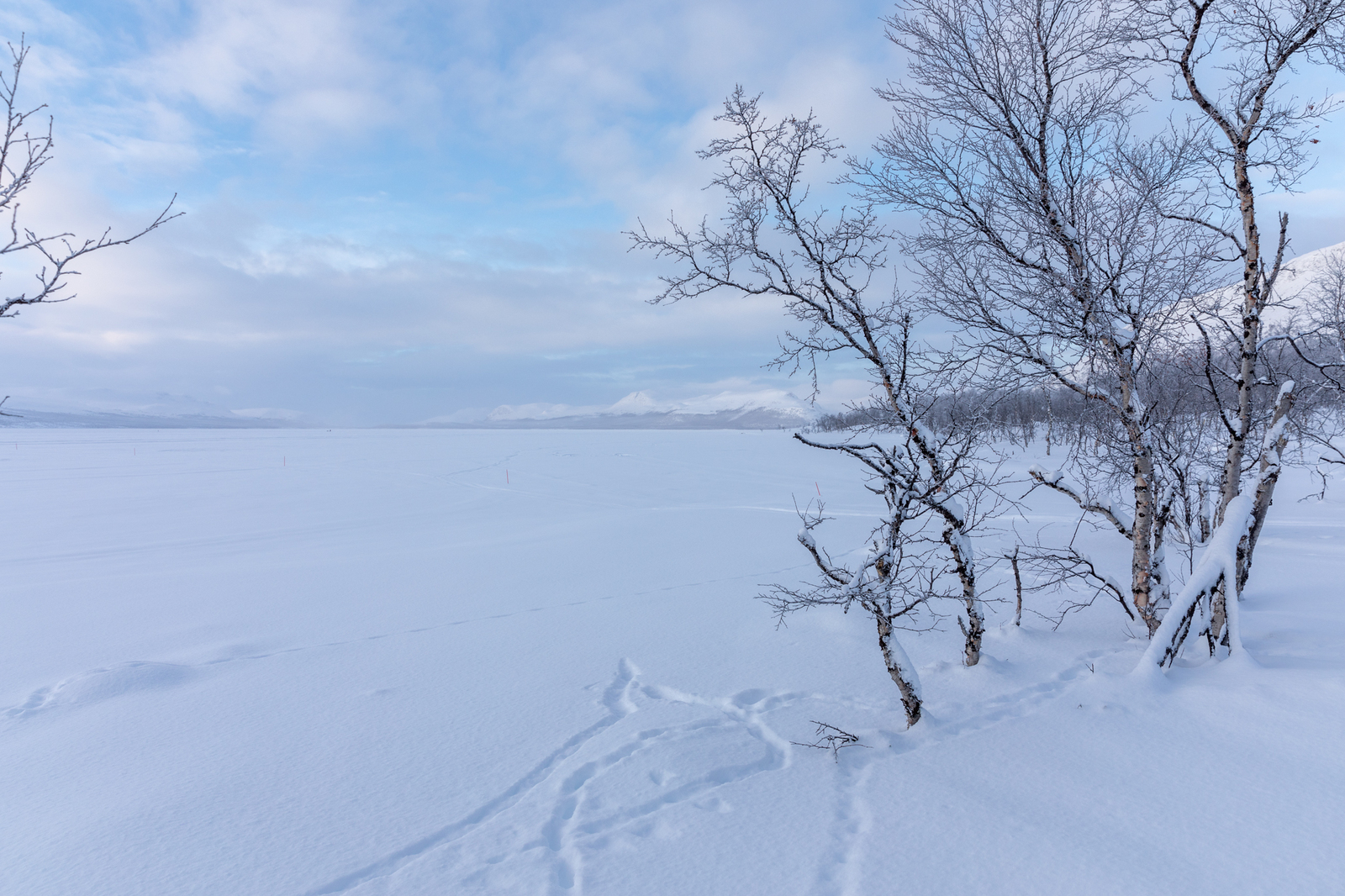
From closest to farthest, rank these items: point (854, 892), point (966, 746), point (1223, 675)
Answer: point (854, 892)
point (966, 746)
point (1223, 675)

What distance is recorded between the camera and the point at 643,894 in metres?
2.79

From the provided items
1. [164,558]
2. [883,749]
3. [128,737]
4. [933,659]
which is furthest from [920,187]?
[164,558]

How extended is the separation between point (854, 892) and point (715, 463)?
30.5m

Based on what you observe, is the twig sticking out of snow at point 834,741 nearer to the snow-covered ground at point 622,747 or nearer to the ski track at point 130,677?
the snow-covered ground at point 622,747

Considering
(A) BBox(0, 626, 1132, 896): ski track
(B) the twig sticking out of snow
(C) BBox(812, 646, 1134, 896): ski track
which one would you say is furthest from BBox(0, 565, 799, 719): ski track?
(C) BBox(812, 646, 1134, 896): ski track

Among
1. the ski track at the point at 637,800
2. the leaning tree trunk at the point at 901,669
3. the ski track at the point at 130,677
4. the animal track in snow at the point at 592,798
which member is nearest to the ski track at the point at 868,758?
the ski track at the point at 637,800

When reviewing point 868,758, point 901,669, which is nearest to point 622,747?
point 868,758

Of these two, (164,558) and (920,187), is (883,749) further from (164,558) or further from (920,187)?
(164,558)

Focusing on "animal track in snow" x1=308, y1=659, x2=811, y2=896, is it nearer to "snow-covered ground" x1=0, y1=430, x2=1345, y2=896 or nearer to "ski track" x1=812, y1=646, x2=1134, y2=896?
"snow-covered ground" x1=0, y1=430, x2=1345, y2=896

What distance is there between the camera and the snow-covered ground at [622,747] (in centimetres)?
295

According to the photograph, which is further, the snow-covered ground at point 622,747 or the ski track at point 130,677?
the ski track at point 130,677

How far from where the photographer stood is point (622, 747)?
420cm

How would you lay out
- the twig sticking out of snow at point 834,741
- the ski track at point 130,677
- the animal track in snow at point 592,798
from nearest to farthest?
the animal track in snow at point 592,798, the twig sticking out of snow at point 834,741, the ski track at point 130,677

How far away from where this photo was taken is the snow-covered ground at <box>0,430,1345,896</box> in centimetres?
295
